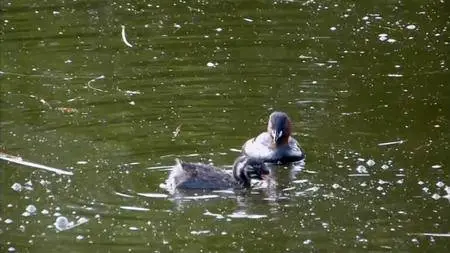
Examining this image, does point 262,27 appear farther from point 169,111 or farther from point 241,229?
point 241,229

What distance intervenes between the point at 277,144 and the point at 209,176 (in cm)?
150

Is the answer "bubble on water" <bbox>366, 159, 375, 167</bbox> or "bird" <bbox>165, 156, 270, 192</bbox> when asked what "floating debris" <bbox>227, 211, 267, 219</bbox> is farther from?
"bubble on water" <bbox>366, 159, 375, 167</bbox>

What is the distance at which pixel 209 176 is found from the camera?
10.8 m

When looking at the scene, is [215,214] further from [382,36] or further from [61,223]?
[382,36]

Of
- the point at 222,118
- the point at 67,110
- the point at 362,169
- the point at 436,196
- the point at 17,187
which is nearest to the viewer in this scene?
the point at 436,196

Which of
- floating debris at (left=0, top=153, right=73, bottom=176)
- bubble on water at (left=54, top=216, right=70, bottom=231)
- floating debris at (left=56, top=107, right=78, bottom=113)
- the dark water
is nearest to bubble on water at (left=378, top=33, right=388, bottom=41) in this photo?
the dark water

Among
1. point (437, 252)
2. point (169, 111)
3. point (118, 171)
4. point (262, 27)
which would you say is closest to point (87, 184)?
point (118, 171)

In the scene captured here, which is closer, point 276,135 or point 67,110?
point 276,135

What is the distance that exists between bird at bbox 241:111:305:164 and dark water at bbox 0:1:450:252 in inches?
5.9

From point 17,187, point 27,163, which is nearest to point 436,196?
point 17,187

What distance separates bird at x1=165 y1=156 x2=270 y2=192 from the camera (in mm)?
10789

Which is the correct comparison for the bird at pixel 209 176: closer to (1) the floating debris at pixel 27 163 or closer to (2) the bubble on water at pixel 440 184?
(1) the floating debris at pixel 27 163

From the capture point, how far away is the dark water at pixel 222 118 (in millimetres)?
9859

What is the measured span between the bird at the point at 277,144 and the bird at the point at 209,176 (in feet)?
2.08
